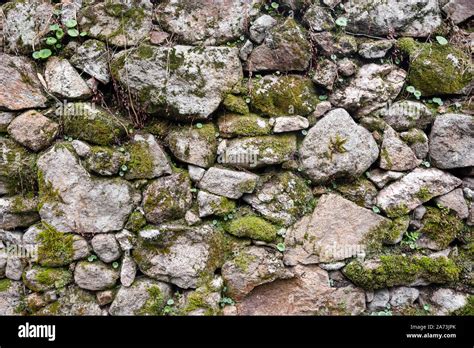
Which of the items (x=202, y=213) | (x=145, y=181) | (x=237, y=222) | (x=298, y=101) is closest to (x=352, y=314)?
(x=237, y=222)

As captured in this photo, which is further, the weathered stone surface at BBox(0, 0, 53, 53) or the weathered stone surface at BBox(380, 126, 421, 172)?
the weathered stone surface at BBox(380, 126, 421, 172)

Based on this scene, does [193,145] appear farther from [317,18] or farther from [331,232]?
[317,18]

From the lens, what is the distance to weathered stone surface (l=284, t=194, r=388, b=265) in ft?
11.5

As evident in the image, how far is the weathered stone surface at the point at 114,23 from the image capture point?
11.4ft

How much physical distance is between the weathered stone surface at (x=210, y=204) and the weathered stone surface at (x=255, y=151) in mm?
366

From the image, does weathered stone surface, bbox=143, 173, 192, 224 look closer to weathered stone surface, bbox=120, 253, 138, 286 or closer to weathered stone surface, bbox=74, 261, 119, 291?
weathered stone surface, bbox=120, 253, 138, 286

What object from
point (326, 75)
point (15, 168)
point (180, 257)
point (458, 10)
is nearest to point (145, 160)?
point (180, 257)

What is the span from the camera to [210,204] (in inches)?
136

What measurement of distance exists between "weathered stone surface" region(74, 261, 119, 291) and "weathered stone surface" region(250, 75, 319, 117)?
2114 millimetres

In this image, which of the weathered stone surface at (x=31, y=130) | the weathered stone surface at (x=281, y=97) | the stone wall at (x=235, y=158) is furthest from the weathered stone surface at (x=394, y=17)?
the weathered stone surface at (x=31, y=130)

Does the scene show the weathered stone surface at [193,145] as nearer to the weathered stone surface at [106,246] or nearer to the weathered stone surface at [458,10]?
the weathered stone surface at [106,246]

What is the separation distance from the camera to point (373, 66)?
3609mm

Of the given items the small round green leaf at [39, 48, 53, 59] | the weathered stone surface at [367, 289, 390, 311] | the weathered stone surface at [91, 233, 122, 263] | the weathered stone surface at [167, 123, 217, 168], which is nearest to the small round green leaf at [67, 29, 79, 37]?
the small round green leaf at [39, 48, 53, 59]

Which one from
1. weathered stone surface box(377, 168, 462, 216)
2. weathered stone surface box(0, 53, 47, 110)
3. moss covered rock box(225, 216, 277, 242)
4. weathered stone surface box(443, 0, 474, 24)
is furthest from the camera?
weathered stone surface box(443, 0, 474, 24)
